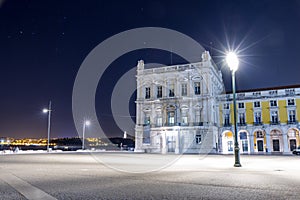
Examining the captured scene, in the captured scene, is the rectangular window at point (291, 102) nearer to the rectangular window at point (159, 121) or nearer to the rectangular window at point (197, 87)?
the rectangular window at point (197, 87)

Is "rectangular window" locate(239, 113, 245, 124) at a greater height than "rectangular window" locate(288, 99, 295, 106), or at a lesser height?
lesser

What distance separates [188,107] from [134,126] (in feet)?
40.0

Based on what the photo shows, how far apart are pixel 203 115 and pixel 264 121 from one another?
1122 cm

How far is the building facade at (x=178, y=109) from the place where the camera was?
152ft

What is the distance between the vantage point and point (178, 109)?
49.0 m

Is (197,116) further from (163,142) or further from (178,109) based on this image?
(163,142)

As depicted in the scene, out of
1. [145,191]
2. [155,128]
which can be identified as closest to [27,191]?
[145,191]

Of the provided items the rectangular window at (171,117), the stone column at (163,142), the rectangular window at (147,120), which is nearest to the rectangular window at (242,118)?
the rectangular window at (171,117)

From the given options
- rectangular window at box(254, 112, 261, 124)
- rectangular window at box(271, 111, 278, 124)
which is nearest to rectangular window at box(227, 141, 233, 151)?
rectangular window at box(254, 112, 261, 124)

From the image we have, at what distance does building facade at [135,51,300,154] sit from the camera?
46188 millimetres

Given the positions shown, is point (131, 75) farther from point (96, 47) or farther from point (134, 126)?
point (96, 47)

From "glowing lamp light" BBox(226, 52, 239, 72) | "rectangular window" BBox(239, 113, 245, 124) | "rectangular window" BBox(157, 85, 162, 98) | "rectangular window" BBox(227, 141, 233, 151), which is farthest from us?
"rectangular window" BBox(157, 85, 162, 98)

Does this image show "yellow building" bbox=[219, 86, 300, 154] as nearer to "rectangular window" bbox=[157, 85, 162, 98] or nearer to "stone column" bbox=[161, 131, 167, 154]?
"stone column" bbox=[161, 131, 167, 154]

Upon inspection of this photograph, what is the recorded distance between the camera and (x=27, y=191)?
7016 mm
